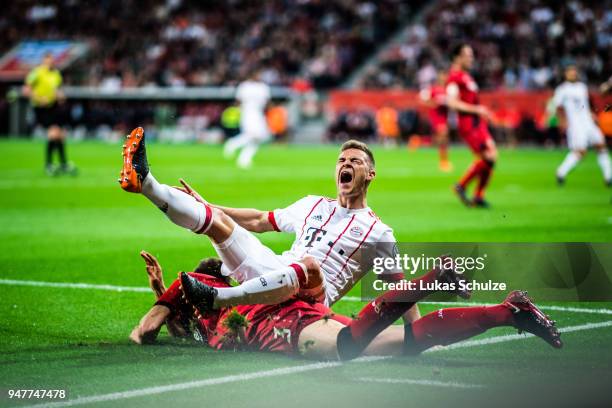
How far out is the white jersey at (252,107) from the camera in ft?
99.2

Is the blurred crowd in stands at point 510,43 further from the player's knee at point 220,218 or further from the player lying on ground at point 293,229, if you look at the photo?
the player's knee at point 220,218

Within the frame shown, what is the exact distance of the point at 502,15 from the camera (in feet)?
136

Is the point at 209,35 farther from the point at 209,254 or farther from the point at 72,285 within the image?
the point at 72,285

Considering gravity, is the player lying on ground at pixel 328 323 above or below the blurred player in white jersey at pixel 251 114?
below

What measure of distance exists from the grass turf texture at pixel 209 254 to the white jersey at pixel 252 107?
2.80 meters

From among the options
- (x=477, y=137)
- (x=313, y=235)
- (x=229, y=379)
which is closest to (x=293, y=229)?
(x=313, y=235)

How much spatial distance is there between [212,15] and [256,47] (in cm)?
447

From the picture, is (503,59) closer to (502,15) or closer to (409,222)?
(502,15)

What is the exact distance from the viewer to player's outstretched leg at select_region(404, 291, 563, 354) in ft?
19.7

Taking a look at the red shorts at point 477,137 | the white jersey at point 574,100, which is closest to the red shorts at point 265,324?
the red shorts at point 477,137

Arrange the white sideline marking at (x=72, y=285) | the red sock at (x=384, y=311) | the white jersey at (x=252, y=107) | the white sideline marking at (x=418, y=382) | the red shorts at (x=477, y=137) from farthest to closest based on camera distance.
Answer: the white jersey at (x=252, y=107) → the red shorts at (x=477, y=137) → the white sideline marking at (x=72, y=285) → the red sock at (x=384, y=311) → the white sideline marking at (x=418, y=382)

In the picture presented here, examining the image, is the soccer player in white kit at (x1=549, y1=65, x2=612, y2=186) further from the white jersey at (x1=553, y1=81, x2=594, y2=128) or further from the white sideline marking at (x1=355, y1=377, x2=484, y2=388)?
the white sideline marking at (x1=355, y1=377, x2=484, y2=388)

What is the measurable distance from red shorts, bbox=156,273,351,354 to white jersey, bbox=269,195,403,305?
33cm

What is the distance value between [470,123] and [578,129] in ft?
15.3
